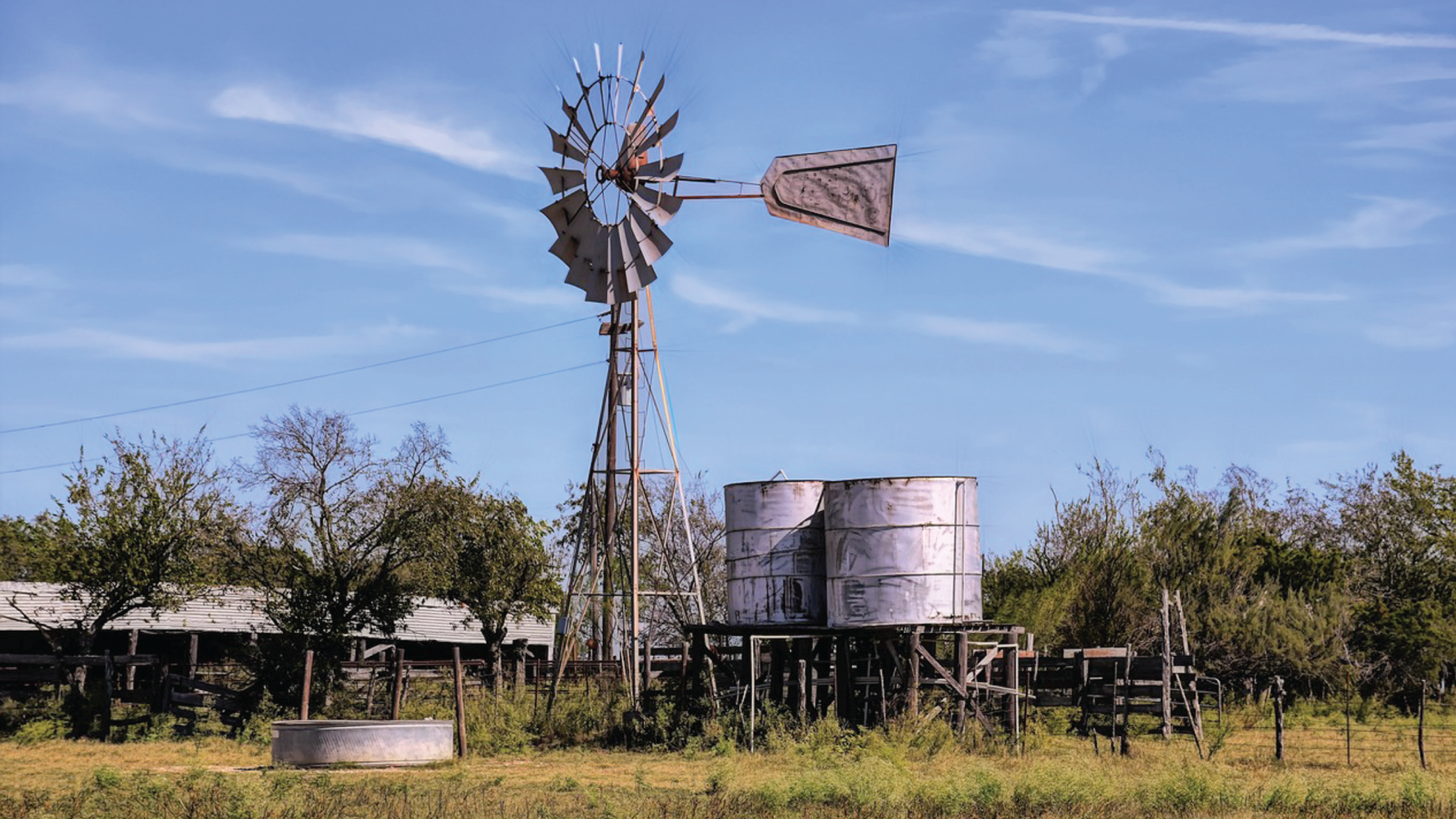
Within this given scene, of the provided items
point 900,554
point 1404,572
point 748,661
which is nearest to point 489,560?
point 748,661

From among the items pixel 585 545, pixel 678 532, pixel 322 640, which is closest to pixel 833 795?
pixel 585 545

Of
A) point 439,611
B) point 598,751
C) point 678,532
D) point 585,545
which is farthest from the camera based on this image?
point 678,532

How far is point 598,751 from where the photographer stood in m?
28.9

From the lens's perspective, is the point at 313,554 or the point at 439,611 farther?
the point at 439,611

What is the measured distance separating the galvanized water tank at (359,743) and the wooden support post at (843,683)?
7.97 metres

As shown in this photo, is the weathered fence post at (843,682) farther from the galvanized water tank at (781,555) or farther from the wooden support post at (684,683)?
the wooden support post at (684,683)

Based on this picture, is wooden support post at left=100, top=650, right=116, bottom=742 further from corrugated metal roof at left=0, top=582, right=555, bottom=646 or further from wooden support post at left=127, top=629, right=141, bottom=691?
corrugated metal roof at left=0, top=582, right=555, bottom=646

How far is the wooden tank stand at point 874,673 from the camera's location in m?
28.0

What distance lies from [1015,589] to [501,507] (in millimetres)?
14438

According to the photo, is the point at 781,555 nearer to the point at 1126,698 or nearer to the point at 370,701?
the point at 1126,698

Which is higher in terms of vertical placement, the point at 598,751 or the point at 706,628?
the point at 706,628

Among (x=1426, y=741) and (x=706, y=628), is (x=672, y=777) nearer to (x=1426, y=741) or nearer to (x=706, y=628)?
(x=706, y=628)

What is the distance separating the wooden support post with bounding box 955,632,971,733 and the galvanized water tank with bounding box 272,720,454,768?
9.41 metres

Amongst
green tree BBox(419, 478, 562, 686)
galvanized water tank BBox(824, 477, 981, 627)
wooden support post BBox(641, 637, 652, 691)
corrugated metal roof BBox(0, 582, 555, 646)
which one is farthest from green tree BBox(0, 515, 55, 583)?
galvanized water tank BBox(824, 477, 981, 627)
